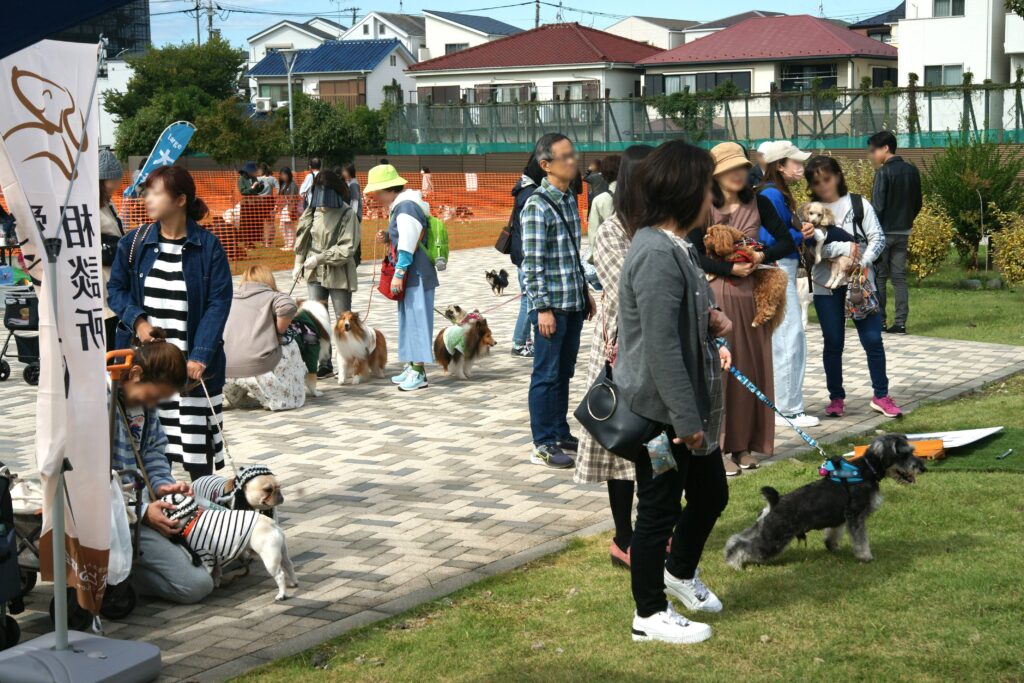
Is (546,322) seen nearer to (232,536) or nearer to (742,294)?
(742,294)

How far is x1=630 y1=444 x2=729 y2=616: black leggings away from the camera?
15.0 ft

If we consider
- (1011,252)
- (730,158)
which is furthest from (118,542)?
(1011,252)

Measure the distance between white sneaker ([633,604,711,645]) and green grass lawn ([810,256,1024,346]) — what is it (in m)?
9.06

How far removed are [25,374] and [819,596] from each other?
8.64 m

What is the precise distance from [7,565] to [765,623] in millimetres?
2952

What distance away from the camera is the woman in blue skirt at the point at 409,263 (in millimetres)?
10359

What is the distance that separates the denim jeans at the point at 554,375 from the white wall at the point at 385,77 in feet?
244

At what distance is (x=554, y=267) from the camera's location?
753cm

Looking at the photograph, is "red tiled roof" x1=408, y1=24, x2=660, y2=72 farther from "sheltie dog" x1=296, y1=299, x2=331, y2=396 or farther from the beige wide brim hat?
the beige wide brim hat

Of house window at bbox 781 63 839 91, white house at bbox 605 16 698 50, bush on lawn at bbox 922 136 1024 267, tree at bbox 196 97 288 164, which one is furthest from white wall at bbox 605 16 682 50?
bush on lawn at bbox 922 136 1024 267

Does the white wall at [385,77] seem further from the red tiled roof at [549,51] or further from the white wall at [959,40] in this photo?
the white wall at [959,40]

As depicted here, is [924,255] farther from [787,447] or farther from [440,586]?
[440,586]

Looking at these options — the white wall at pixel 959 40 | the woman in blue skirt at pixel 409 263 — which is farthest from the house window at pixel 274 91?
the woman in blue skirt at pixel 409 263

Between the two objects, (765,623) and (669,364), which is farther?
(765,623)
